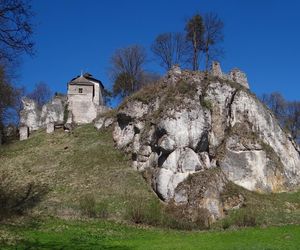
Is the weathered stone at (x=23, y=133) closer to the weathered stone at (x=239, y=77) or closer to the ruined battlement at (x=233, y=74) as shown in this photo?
Answer: the ruined battlement at (x=233, y=74)

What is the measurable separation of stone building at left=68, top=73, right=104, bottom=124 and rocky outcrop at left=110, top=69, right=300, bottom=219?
13.1 meters

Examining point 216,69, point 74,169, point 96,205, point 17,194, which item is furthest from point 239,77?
point 17,194

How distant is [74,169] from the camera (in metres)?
38.6

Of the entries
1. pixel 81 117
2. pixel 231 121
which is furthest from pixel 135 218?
pixel 81 117

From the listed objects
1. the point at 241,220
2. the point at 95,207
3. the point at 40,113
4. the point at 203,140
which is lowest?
the point at 241,220

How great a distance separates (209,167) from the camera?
119 ft

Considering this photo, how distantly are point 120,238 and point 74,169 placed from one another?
704 inches

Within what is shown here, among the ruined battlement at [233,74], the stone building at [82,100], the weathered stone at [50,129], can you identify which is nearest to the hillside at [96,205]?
the weathered stone at [50,129]

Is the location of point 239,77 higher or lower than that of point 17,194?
higher

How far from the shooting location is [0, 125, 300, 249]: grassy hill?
1980 centimetres

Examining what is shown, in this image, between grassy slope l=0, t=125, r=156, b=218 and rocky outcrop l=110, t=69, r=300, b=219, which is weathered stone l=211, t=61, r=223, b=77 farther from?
grassy slope l=0, t=125, r=156, b=218

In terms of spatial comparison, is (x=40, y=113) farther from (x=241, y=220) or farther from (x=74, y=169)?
(x=241, y=220)

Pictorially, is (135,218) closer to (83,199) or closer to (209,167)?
(83,199)

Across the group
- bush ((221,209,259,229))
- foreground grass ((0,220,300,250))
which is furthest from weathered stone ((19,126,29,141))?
bush ((221,209,259,229))
